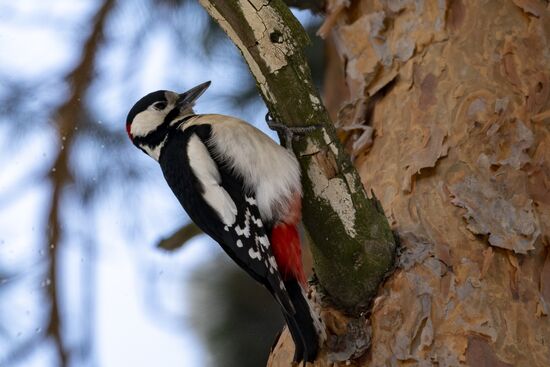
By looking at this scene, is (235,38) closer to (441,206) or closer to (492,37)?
(441,206)

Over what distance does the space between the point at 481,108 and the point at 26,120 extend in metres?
1.38

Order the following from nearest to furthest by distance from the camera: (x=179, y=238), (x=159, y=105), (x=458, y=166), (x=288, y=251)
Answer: (x=288, y=251) → (x=458, y=166) → (x=159, y=105) → (x=179, y=238)

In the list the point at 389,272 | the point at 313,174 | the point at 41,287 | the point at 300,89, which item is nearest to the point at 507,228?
the point at 389,272

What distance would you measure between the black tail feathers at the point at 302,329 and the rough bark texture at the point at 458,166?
5.5 inches

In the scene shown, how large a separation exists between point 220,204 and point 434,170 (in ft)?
1.76

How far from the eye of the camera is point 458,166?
2002 mm

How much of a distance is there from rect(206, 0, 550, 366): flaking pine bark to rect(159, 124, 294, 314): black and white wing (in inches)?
5.2

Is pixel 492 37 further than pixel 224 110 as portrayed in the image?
No

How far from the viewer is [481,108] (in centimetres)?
208

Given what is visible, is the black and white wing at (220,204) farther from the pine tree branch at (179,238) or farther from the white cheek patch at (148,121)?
the pine tree branch at (179,238)

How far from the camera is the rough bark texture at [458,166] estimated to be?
179 cm

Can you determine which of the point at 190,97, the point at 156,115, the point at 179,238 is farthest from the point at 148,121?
the point at 179,238

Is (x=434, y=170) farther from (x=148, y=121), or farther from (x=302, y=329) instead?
(x=148, y=121)

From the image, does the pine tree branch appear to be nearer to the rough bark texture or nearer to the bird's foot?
the rough bark texture
